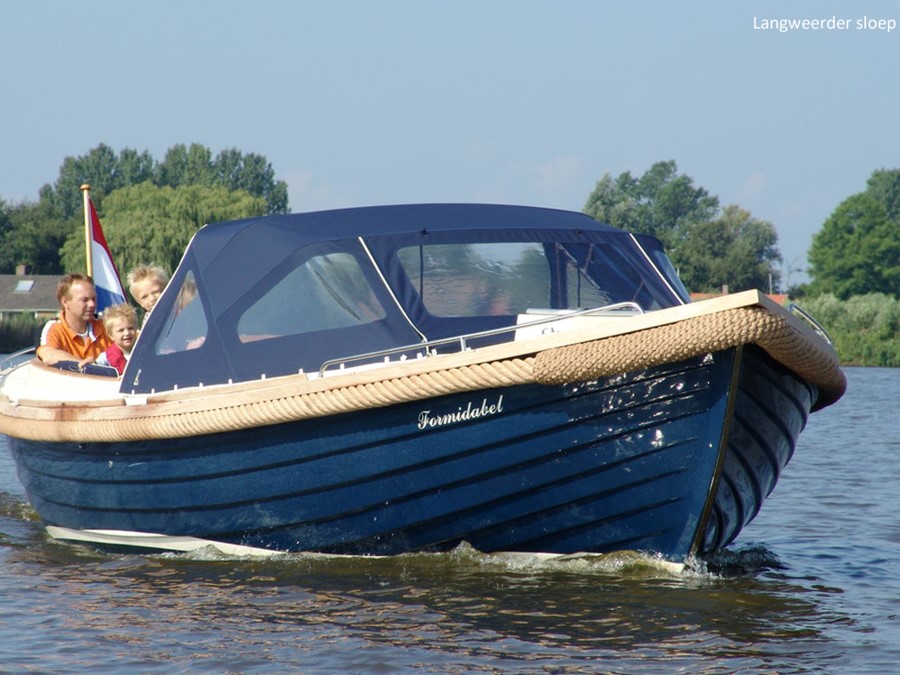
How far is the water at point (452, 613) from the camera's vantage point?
5.33m

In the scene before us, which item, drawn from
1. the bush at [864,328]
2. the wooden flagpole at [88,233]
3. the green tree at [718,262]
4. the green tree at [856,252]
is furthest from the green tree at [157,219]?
the green tree at [856,252]

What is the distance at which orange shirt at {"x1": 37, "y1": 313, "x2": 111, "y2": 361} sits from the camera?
8.40 m

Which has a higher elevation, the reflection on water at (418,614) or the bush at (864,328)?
the bush at (864,328)

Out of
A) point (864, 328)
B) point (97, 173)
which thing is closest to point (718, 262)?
point (864, 328)

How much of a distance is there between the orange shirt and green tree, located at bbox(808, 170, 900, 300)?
72.3 metres

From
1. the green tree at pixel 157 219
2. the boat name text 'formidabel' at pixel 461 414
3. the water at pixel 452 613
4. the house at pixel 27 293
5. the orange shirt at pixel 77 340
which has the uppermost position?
the green tree at pixel 157 219

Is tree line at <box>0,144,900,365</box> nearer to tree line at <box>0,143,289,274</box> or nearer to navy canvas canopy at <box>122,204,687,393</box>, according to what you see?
tree line at <box>0,143,289,274</box>

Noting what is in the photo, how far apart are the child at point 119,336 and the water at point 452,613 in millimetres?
1225

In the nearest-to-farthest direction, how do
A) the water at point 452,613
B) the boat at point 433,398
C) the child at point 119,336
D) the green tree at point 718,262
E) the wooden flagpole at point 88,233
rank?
the water at point 452,613 < the boat at point 433,398 < the child at point 119,336 < the wooden flagpole at point 88,233 < the green tree at point 718,262

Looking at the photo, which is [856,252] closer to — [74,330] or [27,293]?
[27,293]

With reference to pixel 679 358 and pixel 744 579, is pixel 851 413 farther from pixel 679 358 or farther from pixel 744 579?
pixel 679 358

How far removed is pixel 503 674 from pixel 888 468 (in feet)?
28.5

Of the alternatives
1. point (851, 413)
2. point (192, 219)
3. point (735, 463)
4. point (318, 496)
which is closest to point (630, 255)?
point (735, 463)

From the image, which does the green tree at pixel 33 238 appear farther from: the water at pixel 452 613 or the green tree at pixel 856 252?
the water at pixel 452 613
